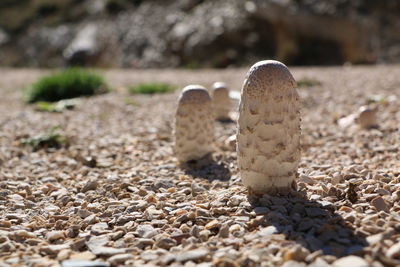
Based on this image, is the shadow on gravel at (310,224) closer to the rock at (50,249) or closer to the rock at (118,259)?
the rock at (118,259)

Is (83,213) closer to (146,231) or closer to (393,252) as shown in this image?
(146,231)

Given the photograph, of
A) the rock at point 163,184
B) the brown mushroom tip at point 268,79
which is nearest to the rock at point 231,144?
the rock at point 163,184

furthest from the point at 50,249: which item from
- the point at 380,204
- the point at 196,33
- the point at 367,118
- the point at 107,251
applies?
the point at 196,33

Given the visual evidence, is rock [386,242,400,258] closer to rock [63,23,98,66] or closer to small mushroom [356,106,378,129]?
small mushroom [356,106,378,129]

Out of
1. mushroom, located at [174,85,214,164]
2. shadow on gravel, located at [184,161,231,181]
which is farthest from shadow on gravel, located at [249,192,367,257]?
mushroom, located at [174,85,214,164]

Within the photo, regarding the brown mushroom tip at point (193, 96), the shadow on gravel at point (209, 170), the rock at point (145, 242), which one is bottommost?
the rock at point (145, 242)

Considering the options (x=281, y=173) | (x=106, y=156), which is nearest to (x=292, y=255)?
(x=281, y=173)

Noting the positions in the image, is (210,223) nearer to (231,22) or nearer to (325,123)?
(325,123)
